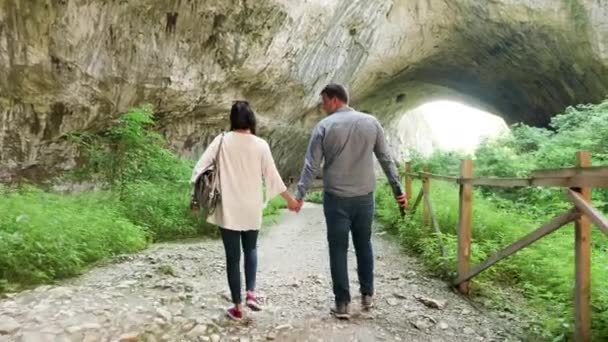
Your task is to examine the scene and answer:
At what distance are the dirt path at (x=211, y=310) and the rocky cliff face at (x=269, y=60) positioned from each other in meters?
5.02

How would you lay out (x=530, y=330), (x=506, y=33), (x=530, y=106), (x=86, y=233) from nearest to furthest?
(x=530, y=330)
(x=86, y=233)
(x=506, y=33)
(x=530, y=106)

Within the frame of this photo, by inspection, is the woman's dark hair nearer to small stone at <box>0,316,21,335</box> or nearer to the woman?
the woman

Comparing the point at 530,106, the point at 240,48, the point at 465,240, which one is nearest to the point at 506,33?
the point at 530,106

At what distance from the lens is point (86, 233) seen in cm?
496

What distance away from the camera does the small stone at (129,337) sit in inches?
110

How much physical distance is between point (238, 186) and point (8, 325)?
171 centimetres

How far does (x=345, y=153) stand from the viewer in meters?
3.41

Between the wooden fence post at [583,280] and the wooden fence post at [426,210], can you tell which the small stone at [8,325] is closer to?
the wooden fence post at [583,280]

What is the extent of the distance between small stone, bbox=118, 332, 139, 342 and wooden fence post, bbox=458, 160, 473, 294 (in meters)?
2.89

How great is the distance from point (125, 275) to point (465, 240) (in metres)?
3.30

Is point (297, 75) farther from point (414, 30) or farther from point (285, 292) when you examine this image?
point (285, 292)

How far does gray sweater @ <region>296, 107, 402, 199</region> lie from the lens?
134 inches

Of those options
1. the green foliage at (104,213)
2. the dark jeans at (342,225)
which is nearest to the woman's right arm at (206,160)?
the dark jeans at (342,225)

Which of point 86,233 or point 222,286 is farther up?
point 86,233
